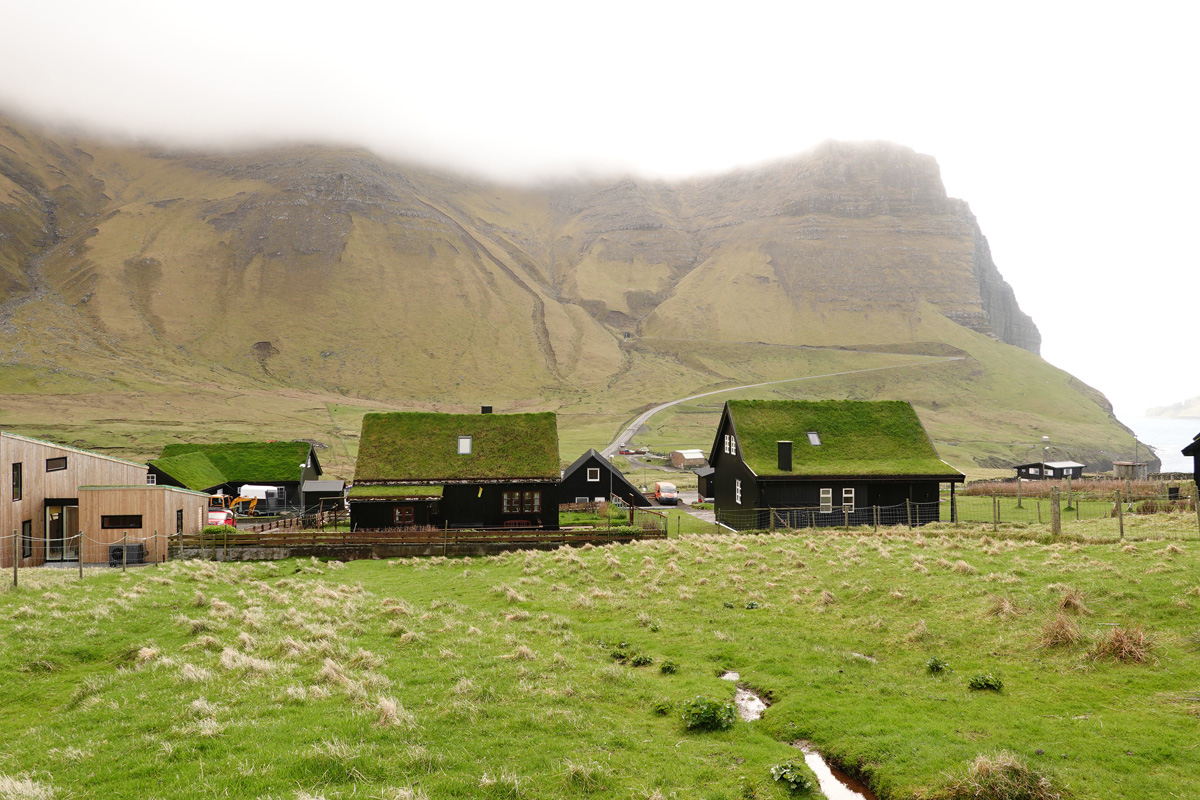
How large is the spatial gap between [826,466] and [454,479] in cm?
2541

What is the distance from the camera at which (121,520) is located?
115ft

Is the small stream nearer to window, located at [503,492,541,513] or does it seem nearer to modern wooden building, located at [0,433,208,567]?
modern wooden building, located at [0,433,208,567]

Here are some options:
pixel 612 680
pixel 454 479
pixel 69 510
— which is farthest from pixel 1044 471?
pixel 69 510

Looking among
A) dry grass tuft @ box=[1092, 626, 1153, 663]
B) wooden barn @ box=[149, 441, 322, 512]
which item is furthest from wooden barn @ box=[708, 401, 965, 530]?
wooden barn @ box=[149, 441, 322, 512]

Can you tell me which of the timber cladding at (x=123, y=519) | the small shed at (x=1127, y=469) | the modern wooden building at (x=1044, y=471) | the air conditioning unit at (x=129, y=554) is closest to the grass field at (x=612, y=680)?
the air conditioning unit at (x=129, y=554)

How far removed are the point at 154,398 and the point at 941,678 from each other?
172 m

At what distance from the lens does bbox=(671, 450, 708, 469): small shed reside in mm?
105375

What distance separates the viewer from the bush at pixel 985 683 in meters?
13.0

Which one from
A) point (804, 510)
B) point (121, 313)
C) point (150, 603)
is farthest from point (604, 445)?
point (121, 313)

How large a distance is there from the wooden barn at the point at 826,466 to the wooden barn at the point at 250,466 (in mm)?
39296

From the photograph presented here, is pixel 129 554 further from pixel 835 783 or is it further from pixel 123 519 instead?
pixel 835 783

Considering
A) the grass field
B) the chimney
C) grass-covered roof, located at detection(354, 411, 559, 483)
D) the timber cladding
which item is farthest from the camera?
grass-covered roof, located at detection(354, 411, 559, 483)

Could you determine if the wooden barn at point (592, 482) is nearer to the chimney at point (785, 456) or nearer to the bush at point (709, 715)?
the chimney at point (785, 456)

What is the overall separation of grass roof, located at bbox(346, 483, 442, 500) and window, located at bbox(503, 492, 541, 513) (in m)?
4.78
